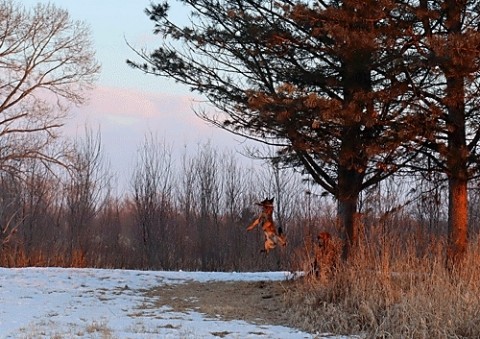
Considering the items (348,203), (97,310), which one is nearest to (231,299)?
(97,310)

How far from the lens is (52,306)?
A: 8977 millimetres

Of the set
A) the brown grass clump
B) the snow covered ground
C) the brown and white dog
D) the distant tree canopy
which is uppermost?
the distant tree canopy

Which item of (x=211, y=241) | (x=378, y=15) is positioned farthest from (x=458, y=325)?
(x=211, y=241)

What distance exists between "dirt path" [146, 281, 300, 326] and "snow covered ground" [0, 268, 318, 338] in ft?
1.09

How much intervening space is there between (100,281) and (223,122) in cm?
356

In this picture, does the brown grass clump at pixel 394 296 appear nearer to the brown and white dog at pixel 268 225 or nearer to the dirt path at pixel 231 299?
the dirt path at pixel 231 299

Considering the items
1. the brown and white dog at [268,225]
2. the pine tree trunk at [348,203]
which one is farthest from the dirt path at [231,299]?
the pine tree trunk at [348,203]

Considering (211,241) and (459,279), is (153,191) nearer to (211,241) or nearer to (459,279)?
(211,241)

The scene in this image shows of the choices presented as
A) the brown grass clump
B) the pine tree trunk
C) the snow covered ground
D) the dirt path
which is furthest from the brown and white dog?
the brown grass clump

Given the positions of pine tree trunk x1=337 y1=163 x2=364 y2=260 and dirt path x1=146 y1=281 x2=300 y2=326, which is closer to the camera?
dirt path x1=146 y1=281 x2=300 y2=326

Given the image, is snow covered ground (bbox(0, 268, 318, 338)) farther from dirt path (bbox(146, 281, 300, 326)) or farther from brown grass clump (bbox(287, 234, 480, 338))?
brown grass clump (bbox(287, 234, 480, 338))

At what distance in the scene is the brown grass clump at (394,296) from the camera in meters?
6.92

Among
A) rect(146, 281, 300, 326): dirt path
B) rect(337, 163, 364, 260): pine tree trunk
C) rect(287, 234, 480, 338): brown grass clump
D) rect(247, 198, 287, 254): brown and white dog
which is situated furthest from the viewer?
rect(247, 198, 287, 254): brown and white dog

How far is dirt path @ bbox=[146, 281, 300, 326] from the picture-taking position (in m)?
8.70
